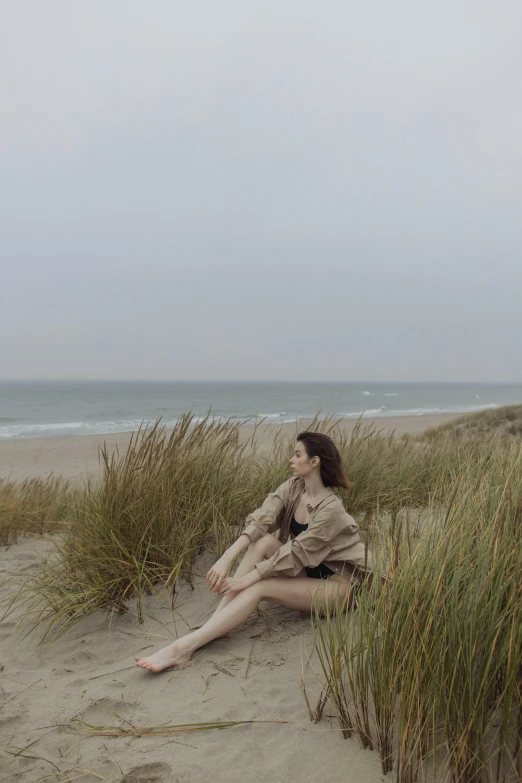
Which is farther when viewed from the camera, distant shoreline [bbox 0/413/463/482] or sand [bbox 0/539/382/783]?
distant shoreline [bbox 0/413/463/482]

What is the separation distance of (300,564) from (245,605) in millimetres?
383

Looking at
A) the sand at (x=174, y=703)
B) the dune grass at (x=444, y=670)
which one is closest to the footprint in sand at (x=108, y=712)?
the sand at (x=174, y=703)

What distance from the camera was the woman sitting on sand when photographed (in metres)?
3.05

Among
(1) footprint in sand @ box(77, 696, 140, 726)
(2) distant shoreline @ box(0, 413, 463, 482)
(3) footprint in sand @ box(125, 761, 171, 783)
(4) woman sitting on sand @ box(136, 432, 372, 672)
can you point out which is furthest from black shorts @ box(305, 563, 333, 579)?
(2) distant shoreline @ box(0, 413, 463, 482)

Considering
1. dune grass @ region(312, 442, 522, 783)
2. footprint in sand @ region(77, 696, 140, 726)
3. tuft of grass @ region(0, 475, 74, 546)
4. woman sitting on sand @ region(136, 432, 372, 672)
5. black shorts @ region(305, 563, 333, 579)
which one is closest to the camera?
dune grass @ region(312, 442, 522, 783)

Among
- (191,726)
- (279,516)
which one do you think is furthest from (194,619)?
(191,726)

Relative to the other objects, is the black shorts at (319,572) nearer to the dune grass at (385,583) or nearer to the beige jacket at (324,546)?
the beige jacket at (324,546)

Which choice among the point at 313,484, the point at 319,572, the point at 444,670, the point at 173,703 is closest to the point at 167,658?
the point at 173,703

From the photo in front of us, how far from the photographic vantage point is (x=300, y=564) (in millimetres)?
3105

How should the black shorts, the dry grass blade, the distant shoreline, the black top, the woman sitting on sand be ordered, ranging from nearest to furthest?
the dry grass blade < the woman sitting on sand < the black shorts < the black top < the distant shoreline

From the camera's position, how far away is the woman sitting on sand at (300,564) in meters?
3.05

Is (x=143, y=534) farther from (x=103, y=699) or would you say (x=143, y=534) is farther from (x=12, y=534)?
(x=12, y=534)

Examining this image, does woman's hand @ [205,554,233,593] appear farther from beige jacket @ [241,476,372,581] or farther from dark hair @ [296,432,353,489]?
dark hair @ [296,432,353,489]

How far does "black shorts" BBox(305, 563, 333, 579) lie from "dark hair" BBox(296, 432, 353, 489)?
1.68ft
